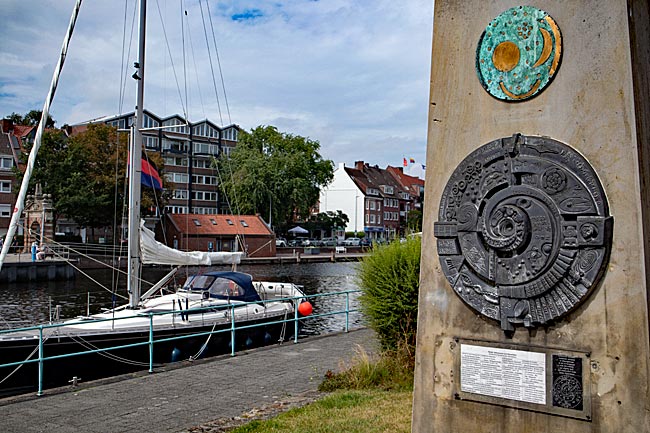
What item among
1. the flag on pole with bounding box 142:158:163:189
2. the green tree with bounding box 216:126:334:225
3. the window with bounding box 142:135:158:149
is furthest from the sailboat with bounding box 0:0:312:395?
the window with bounding box 142:135:158:149

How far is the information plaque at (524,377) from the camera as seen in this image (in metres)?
4.31

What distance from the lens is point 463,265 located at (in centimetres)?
486

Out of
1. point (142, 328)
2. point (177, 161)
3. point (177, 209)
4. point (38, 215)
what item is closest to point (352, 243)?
point (177, 209)

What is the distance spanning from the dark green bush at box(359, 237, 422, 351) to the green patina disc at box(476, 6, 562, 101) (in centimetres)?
421

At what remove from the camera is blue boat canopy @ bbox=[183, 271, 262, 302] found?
18203 mm

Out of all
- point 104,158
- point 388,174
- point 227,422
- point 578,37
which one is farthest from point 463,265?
point 388,174

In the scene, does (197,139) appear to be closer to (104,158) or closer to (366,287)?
(104,158)

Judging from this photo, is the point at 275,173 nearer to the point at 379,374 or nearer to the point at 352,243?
the point at 352,243

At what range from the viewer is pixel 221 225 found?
64.4m

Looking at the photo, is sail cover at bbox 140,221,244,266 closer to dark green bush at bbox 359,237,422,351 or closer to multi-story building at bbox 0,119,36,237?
dark green bush at bbox 359,237,422,351

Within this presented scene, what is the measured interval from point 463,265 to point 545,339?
2.55 feet

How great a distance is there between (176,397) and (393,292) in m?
3.25

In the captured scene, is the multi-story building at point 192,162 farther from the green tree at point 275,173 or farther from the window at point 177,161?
the green tree at point 275,173

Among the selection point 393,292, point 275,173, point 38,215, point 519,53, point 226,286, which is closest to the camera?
point 519,53
